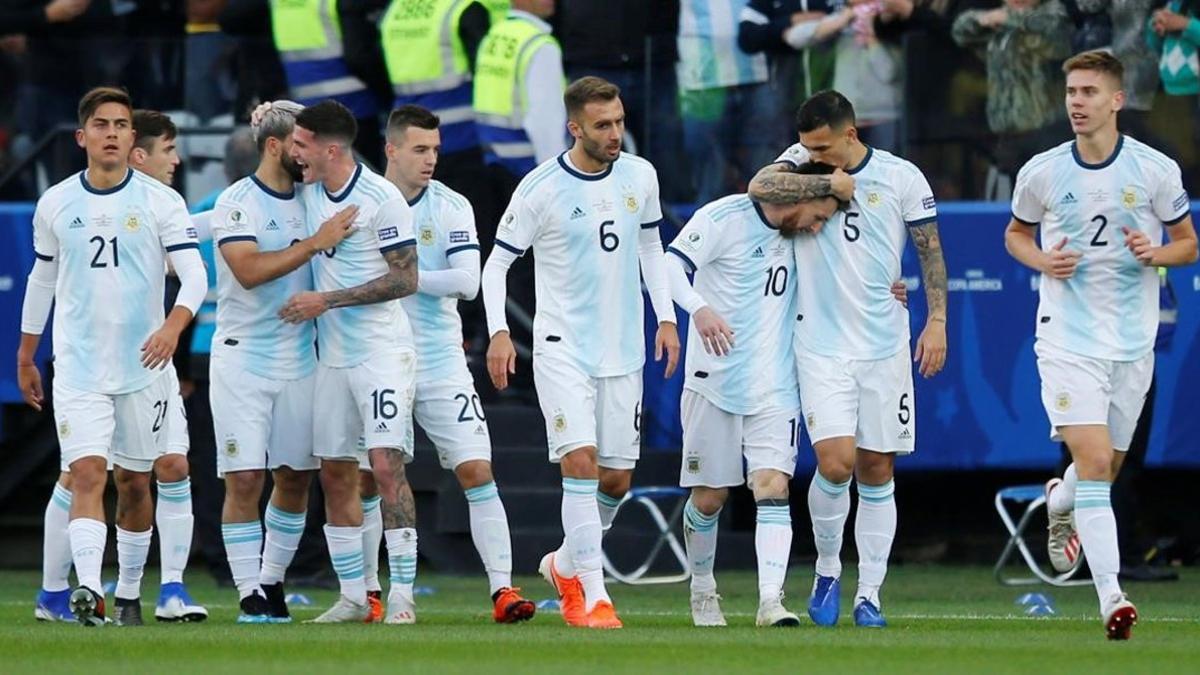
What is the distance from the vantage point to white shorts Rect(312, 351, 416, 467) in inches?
475

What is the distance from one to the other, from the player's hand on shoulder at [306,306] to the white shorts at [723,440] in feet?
5.75

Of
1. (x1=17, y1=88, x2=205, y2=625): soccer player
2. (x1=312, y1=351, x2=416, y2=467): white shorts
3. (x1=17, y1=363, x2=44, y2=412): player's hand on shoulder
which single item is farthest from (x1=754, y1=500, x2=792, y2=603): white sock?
(x1=17, y1=363, x2=44, y2=412): player's hand on shoulder

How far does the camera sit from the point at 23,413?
17.1 m

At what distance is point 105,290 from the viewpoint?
39.4 feet

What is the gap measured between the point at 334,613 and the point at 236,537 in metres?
0.58

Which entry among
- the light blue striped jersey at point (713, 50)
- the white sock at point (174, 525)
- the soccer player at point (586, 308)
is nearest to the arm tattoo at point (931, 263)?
the soccer player at point (586, 308)

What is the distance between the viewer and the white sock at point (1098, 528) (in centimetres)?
1104

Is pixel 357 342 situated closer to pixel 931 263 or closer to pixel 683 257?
pixel 683 257

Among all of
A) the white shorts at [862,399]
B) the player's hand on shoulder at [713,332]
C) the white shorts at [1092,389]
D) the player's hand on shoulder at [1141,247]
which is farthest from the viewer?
the white shorts at [862,399]

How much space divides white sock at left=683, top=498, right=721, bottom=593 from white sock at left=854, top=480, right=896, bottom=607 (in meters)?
0.67

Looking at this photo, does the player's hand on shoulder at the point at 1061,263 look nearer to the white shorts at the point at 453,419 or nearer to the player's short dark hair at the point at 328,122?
the white shorts at the point at 453,419

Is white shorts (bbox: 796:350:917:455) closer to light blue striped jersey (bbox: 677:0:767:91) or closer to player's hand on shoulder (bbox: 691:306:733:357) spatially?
player's hand on shoulder (bbox: 691:306:733:357)

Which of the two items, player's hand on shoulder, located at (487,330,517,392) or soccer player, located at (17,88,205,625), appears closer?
player's hand on shoulder, located at (487,330,517,392)

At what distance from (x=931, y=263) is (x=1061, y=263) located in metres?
0.77
